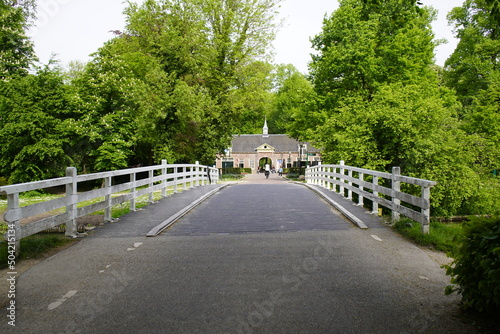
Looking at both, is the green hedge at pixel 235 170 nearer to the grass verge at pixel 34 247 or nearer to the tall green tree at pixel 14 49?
the tall green tree at pixel 14 49

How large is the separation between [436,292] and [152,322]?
3.00 metres

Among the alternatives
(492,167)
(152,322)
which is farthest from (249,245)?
(492,167)

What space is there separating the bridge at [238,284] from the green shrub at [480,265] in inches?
11.0

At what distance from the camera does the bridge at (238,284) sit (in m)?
3.66

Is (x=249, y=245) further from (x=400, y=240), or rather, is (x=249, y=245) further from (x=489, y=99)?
(x=489, y=99)

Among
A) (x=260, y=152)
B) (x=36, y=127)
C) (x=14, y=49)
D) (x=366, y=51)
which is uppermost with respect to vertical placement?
(x=14, y=49)

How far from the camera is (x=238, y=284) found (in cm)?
470

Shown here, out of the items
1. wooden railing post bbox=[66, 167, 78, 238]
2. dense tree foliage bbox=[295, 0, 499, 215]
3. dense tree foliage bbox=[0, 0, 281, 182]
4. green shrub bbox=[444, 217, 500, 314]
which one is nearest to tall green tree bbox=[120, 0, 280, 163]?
dense tree foliage bbox=[0, 0, 281, 182]

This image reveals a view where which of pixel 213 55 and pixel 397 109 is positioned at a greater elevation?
pixel 213 55

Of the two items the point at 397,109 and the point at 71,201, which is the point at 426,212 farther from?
the point at 397,109

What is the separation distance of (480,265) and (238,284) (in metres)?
2.44

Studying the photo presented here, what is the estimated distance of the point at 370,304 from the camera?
4.08 meters

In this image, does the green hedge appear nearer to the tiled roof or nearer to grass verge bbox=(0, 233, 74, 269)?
the tiled roof

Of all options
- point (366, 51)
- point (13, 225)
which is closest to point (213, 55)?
point (366, 51)
